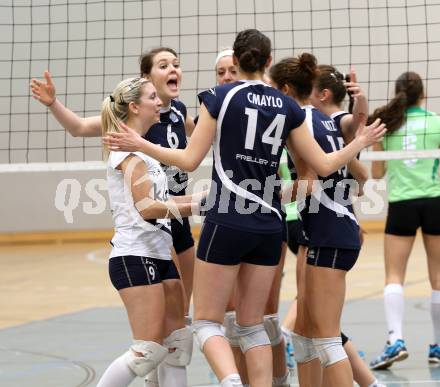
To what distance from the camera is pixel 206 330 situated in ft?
15.1

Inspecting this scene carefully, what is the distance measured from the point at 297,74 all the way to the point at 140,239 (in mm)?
1161

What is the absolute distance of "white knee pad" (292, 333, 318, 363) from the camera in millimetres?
5211

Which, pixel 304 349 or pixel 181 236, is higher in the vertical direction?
pixel 181 236

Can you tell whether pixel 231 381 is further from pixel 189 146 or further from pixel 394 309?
pixel 394 309

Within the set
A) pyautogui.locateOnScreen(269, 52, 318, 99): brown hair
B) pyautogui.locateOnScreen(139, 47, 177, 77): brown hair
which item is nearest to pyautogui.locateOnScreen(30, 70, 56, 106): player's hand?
pyautogui.locateOnScreen(139, 47, 177, 77): brown hair

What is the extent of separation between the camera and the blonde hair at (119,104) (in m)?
4.84

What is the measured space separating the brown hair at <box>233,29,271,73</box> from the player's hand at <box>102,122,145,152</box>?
0.60 meters

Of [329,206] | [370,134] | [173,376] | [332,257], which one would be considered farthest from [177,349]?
[370,134]

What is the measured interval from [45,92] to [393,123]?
2687 millimetres

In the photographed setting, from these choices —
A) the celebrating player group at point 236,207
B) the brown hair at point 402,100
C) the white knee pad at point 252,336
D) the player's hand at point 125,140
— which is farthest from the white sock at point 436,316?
the player's hand at point 125,140

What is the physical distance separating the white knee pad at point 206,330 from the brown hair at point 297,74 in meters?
1.28

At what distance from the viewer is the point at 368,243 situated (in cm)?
1581

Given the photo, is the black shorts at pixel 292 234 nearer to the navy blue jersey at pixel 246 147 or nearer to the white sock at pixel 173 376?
the white sock at pixel 173 376

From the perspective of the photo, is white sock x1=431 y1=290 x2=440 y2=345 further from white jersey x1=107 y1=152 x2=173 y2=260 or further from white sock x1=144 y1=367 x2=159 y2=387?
white jersey x1=107 y1=152 x2=173 y2=260
